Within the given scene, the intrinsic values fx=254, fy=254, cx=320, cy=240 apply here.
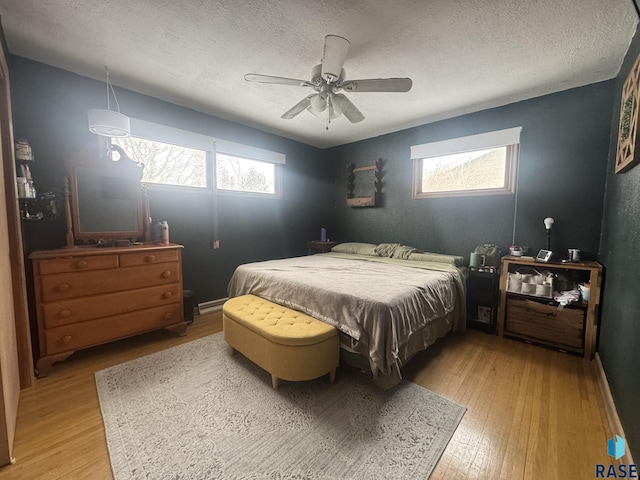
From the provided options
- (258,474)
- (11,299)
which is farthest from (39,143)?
(258,474)

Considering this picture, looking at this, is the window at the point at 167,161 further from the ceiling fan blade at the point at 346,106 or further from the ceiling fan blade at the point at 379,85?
the ceiling fan blade at the point at 379,85

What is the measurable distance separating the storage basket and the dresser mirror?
384cm

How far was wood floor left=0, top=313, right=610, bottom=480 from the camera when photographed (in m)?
1.24

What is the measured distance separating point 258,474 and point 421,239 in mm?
3223

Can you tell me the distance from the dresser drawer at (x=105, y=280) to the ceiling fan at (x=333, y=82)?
1905mm

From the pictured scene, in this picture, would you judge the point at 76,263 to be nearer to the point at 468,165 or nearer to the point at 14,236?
the point at 14,236

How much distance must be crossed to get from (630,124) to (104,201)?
418cm

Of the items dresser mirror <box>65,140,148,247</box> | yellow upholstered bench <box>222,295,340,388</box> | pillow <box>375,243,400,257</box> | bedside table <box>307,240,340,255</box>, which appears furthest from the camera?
bedside table <box>307,240,340,255</box>

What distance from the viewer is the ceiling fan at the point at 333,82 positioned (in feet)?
5.58

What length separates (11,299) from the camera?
1674 millimetres

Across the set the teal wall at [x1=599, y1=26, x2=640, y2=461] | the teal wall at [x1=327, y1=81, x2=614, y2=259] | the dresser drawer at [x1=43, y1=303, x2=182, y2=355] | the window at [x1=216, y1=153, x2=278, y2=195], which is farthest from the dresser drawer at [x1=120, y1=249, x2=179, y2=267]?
the teal wall at [x1=599, y1=26, x2=640, y2=461]
